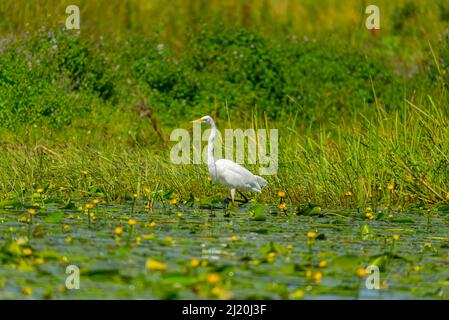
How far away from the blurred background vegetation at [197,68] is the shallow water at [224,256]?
3652mm

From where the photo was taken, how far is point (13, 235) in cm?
857

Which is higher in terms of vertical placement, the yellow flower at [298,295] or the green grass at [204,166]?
the green grass at [204,166]

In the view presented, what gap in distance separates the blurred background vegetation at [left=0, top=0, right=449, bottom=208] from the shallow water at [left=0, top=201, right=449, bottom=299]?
3.65 meters

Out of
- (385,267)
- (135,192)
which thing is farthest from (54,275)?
(135,192)

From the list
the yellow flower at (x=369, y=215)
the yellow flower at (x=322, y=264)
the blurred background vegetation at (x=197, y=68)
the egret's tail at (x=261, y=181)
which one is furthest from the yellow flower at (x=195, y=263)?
the blurred background vegetation at (x=197, y=68)

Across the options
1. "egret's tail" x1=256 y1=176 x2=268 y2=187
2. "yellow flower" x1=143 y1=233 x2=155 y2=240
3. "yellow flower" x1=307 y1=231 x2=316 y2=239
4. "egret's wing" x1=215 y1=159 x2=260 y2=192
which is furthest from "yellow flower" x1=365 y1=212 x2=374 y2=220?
"yellow flower" x1=143 y1=233 x2=155 y2=240

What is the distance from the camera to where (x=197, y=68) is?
64.9 feet

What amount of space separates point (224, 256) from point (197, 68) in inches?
486

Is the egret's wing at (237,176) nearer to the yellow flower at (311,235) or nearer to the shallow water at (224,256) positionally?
the shallow water at (224,256)

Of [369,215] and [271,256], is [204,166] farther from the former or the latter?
[271,256]

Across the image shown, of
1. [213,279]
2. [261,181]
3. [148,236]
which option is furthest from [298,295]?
[261,181]

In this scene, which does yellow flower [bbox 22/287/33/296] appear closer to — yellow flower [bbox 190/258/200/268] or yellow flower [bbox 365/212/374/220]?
yellow flower [bbox 190/258/200/268]

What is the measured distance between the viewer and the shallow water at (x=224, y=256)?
21.6ft
